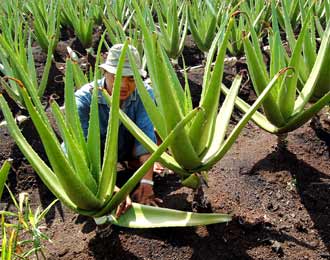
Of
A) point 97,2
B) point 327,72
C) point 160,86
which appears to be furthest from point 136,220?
point 97,2

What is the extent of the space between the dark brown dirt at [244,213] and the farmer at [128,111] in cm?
11

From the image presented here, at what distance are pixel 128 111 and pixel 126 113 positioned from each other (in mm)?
14

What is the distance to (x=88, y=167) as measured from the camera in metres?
1.15

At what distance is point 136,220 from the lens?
1104 mm

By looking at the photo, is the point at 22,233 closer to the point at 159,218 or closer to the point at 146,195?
the point at 146,195

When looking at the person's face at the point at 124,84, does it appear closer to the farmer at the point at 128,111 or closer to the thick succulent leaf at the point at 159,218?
the farmer at the point at 128,111

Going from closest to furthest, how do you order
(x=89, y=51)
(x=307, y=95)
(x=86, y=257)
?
(x=86, y=257) < (x=307, y=95) < (x=89, y=51)

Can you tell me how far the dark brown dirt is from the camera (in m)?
1.33

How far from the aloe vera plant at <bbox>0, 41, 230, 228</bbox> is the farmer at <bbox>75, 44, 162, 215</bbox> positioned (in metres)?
0.40

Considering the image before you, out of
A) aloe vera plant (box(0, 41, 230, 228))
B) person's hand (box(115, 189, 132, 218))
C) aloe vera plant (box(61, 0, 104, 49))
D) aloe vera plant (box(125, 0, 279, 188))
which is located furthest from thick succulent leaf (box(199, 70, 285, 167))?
aloe vera plant (box(61, 0, 104, 49))

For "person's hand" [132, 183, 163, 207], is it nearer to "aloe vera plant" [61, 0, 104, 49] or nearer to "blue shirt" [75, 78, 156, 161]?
"blue shirt" [75, 78, 156, 161]

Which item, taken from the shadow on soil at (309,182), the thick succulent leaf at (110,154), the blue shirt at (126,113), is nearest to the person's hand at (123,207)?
the thick succulent leaf at (110,154)

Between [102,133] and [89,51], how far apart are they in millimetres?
1470

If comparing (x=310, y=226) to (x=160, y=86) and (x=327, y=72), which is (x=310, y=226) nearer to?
(x=327, y=72)
